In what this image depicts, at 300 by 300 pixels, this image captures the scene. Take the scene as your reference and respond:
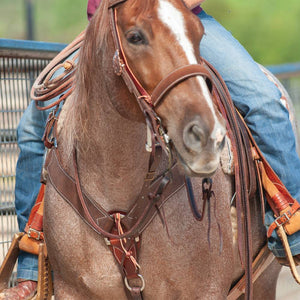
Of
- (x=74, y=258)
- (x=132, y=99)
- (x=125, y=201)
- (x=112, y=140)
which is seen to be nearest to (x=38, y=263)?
(x=74, y=258)

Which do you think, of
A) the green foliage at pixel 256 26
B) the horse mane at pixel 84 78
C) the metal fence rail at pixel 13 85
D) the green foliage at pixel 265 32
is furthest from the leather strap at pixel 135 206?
the green foliage at pixel 265 32

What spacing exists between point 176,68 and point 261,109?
1.27 metres

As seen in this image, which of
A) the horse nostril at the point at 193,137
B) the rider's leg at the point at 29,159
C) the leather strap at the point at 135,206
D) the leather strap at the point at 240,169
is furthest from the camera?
the rider's leg at the point at 29,159

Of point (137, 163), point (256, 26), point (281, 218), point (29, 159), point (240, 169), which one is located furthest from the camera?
point (256, 26)

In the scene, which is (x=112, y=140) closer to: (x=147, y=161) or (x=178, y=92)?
(x=147, y=161)

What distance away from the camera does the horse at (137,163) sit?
249cm

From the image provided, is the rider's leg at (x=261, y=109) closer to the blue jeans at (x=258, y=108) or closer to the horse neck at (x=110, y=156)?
the blue jeans at (x=258, y=108)

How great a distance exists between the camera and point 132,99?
2.69 metres

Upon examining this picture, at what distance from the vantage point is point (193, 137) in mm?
2365

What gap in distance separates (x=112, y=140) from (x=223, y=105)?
2.68ft

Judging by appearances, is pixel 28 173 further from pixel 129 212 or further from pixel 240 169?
pixel 240 169

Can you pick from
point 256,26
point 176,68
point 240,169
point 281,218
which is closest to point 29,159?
point 240,169

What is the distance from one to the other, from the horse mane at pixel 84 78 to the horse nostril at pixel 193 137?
2.11 feet

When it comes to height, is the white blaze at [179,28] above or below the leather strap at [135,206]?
above
